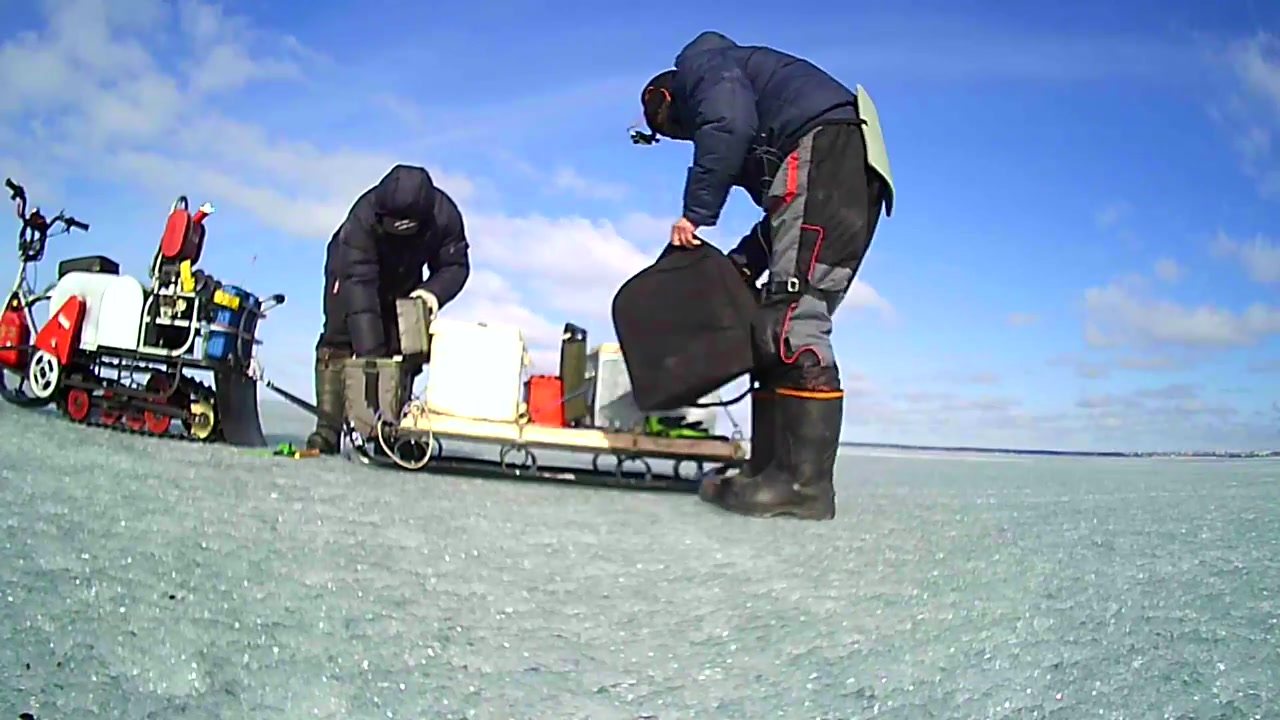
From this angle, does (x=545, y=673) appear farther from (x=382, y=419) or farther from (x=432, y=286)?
(x=432, y=286)

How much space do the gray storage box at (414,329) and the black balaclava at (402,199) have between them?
2.00 ft

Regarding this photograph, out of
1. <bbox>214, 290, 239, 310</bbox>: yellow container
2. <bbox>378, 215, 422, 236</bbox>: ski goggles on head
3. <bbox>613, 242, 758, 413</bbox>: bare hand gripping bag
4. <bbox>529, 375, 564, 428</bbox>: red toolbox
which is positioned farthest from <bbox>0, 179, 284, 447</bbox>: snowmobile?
<bbox>613, 242, 758, 413</bbox>: bare hand gripping bag

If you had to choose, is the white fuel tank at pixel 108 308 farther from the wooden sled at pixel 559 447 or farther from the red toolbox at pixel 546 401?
the red toolbox at pixel 546 401

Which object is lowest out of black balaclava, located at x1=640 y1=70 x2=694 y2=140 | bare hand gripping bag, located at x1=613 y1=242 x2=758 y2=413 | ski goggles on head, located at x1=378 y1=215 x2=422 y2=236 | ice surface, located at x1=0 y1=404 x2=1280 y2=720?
ice surface, located at x1=0 y1=404 x2=1280 y2=720

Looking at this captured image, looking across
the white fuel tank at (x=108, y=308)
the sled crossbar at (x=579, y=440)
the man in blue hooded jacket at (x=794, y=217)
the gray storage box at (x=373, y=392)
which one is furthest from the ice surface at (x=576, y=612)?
the white fuel tank at (x=108, y=308)

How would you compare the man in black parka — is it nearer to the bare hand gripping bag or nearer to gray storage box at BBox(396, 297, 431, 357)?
gray storage box at BBox(396, 297, 431, 357)

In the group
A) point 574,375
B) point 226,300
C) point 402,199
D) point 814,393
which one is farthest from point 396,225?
point 814,393

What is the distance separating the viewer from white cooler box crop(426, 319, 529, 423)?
10.7ft

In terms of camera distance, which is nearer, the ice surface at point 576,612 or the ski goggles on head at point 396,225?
the ice surface at point 576,612

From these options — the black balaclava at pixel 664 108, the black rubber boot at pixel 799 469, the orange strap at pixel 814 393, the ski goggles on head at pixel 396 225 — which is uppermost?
the black balaclava at pixel 664 108

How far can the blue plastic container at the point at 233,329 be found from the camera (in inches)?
145

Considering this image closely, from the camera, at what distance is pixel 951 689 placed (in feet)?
3.22

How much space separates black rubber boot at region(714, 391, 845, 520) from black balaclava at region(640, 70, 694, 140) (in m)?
1.12

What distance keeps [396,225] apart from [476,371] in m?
1.14
